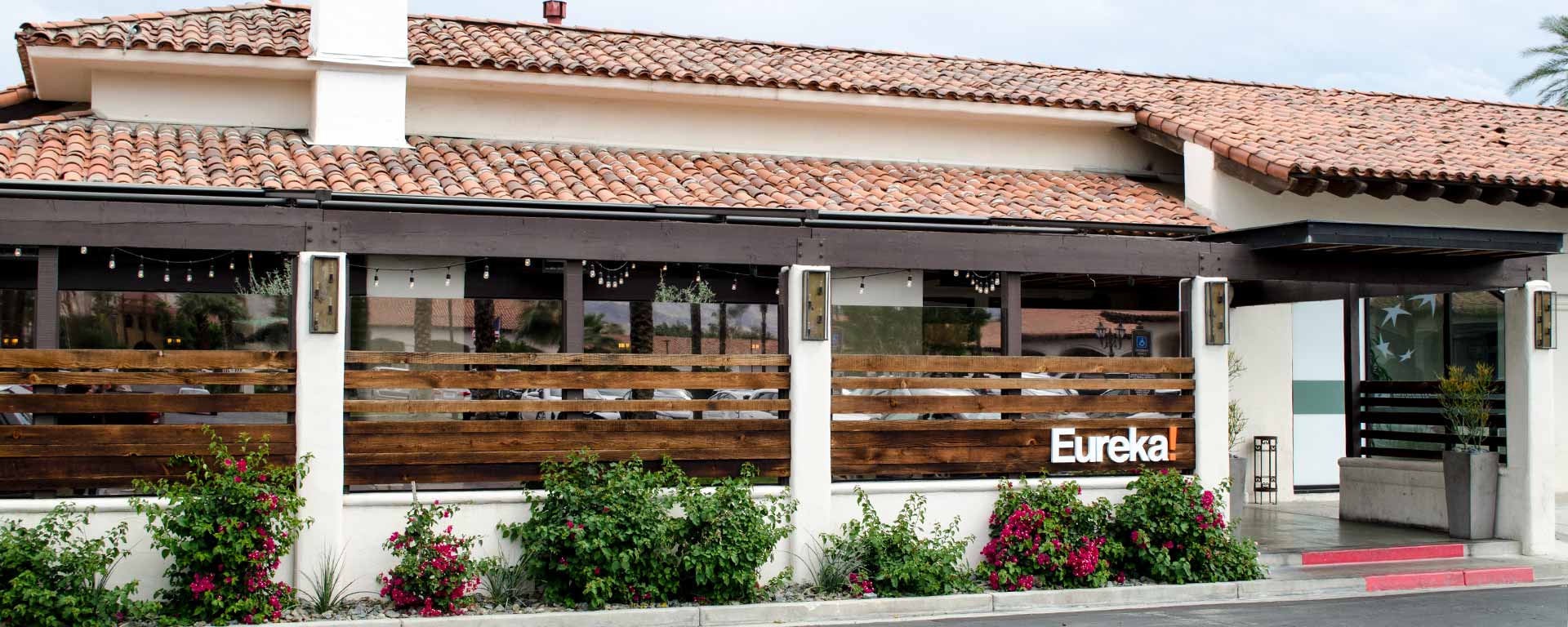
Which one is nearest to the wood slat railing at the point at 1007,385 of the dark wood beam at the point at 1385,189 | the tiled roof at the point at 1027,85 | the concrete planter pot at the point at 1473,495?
the tiled roof at the point at 1027,85

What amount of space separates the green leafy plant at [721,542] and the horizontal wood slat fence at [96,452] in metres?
3.39

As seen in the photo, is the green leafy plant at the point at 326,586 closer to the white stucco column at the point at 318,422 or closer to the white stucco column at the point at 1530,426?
the white stucco column at the point at 318,422

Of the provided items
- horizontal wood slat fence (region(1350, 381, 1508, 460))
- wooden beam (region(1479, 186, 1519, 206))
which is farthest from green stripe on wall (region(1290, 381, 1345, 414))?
wooden beam (region(1479, 186, 1519, 206))

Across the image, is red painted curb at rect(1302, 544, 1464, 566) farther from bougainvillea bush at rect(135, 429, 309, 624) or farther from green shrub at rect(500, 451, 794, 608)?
bougainvillea bush at rect(135, 429, 309, 624)

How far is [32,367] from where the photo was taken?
33.1 feet

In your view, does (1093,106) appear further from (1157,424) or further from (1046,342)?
(1157,424)

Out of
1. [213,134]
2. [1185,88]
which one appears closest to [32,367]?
[213,134]

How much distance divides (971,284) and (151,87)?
9.67 m

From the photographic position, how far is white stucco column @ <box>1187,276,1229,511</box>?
1312 cm

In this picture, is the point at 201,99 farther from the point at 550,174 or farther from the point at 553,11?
the point at 553,11

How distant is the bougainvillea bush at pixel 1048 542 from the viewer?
39.0ft

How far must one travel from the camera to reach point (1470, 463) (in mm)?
14961

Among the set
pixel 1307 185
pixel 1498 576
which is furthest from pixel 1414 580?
pixel 1307 185

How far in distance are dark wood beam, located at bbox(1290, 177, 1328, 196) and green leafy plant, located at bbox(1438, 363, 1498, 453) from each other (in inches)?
114
